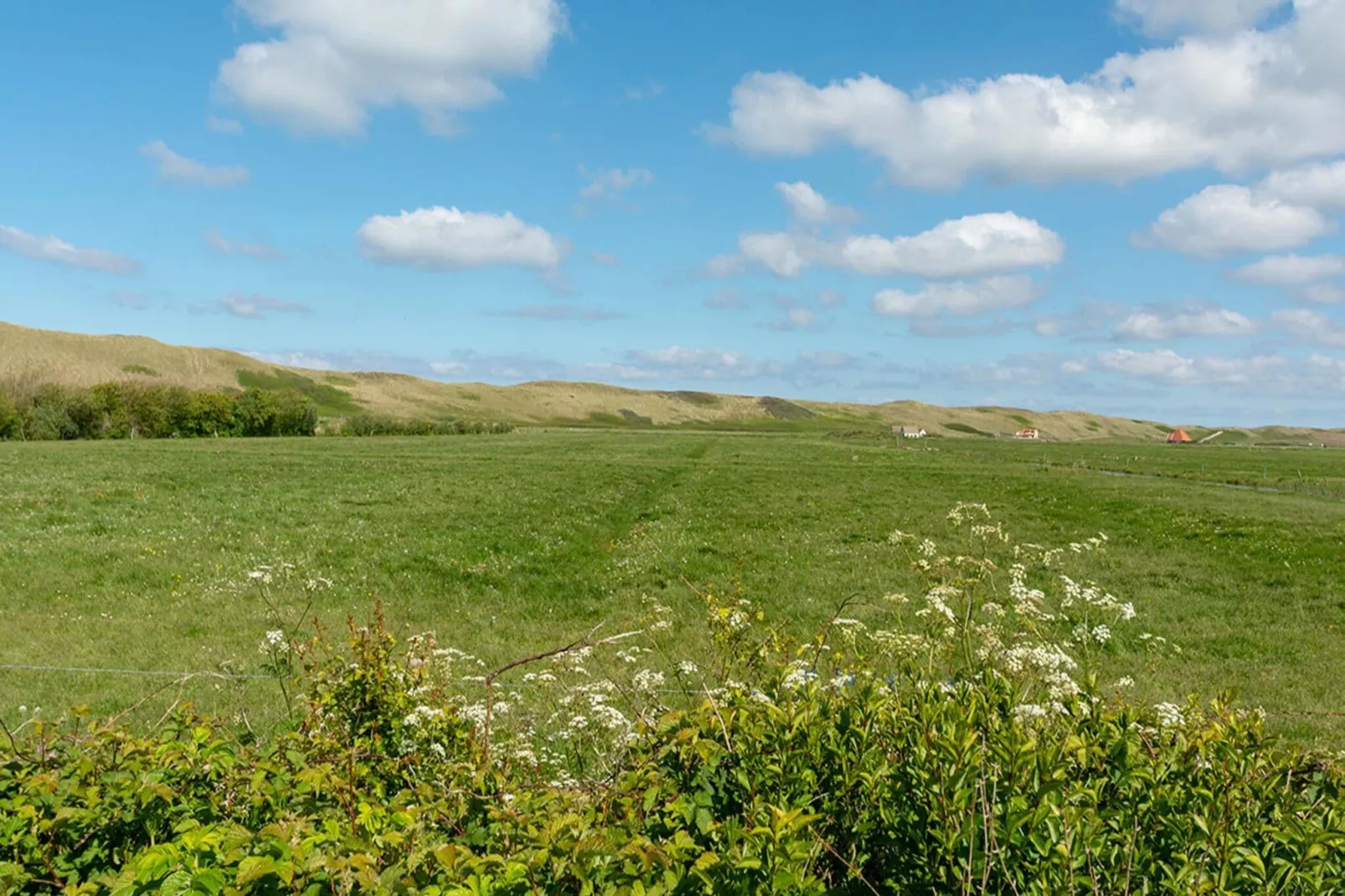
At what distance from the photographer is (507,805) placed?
3.44 m

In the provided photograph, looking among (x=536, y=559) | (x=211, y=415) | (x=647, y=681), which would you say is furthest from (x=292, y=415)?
(x=647, y=681)

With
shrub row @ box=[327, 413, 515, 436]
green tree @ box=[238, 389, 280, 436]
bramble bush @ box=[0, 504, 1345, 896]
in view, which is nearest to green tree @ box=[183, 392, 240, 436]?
Result: green tree @ box=[238, 389, 280, 436]

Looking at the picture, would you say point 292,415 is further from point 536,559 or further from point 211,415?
point 536,559

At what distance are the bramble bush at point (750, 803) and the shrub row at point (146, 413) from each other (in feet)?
349

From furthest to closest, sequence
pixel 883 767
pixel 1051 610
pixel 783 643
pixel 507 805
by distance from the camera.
Answer: pixel 1051 610 → pixel 783 643 → pixel 507 805 → pixel 883 767

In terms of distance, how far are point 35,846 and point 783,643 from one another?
3.87 m

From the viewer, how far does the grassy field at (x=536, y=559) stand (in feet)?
41.9

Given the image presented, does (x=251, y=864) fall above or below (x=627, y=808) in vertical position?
above

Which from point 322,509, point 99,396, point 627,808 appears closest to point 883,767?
point 627,808

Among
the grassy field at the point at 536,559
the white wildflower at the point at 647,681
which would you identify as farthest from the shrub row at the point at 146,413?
the white wildflower at the point at 647,681

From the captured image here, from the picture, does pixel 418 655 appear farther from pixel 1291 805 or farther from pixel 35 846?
pixel 1291 805

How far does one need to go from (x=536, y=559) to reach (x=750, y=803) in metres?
17.5

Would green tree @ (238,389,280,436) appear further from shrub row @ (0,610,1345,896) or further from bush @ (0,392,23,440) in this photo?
shrub row @ (0,610,1345,896)

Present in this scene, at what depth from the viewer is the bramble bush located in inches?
105
